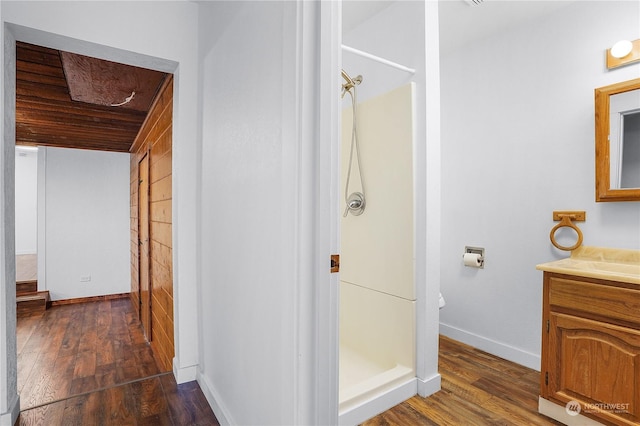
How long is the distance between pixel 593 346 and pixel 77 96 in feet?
13.2

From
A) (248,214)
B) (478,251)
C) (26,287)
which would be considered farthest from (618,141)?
(26,287)

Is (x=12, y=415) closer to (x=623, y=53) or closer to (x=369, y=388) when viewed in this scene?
(x=369, y=388)

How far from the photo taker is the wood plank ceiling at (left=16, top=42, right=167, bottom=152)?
7.80ft

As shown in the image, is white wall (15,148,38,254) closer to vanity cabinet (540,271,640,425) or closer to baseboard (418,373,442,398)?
baseboard (418,373,442,398)

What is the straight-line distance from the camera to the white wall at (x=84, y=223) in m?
4.95

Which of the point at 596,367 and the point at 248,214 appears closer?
the point at 248,214

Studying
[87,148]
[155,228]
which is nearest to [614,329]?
[155,228]

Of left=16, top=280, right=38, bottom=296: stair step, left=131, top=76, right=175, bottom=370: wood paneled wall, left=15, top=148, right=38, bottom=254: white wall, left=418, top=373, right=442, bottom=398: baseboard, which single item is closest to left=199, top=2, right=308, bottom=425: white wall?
left=131, top=76, right=175, bottom=370: wood paneled wall

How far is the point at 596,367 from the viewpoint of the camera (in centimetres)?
162

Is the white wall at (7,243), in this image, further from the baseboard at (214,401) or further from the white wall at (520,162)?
the white wall at (520,162)

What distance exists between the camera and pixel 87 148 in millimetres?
5117

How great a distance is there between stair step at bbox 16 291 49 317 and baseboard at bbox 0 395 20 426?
10.8 ft

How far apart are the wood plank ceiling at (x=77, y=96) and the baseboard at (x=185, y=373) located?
2094 millimetres
